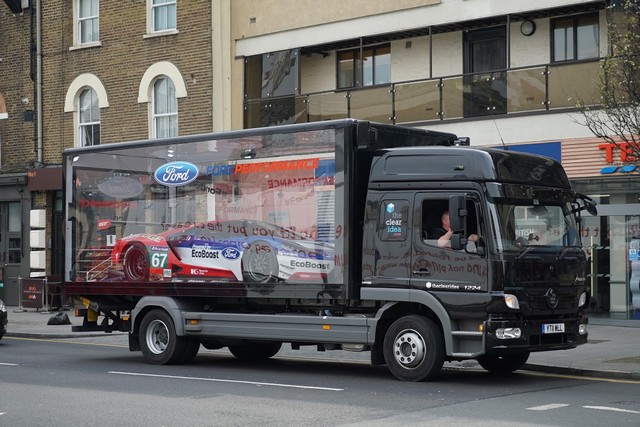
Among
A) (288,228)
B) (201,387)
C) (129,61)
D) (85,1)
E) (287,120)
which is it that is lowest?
(201,387)

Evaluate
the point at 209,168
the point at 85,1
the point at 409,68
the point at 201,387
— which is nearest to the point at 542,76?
the point at 409,68

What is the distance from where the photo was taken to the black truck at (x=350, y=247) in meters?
13.0

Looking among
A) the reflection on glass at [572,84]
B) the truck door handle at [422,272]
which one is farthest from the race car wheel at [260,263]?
the reflection on glass at [572,84]

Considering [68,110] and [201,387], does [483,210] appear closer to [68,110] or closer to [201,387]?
[201,387]

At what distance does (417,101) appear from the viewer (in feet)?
75.9

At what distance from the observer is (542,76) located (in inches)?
835

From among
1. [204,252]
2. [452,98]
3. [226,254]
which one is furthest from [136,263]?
[452,98]

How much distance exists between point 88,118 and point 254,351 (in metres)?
14.5

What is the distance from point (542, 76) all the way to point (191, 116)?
370 inches

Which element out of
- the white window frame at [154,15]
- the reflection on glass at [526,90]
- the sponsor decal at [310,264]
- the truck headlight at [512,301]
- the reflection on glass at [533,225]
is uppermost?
the white window frame at [154,15]

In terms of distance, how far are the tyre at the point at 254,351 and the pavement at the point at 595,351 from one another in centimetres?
304

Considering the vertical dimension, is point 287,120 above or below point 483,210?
above

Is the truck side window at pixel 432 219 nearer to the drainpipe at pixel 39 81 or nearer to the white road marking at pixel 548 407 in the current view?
the white road marking at pixel 548 407

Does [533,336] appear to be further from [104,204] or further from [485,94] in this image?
[485,94]
